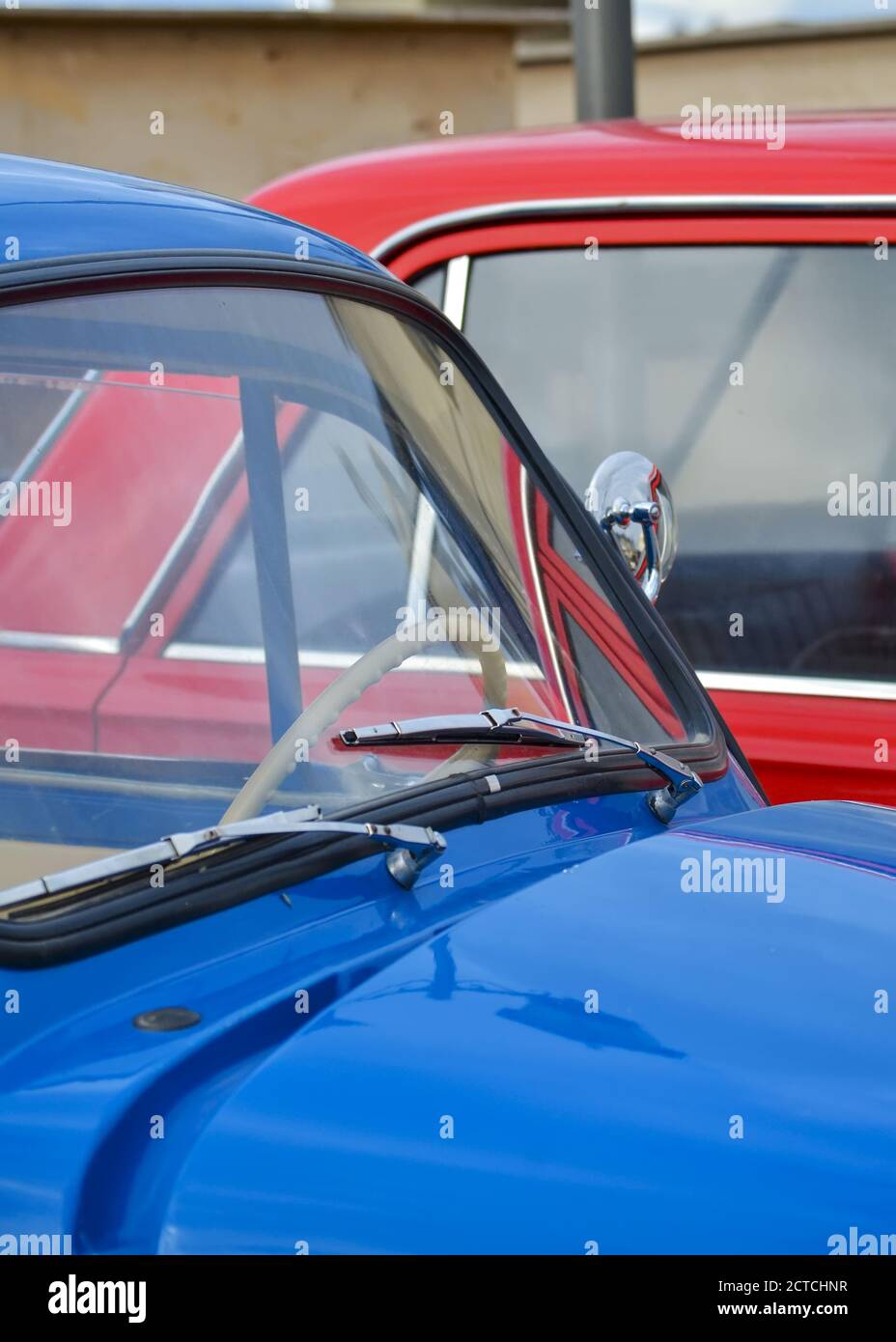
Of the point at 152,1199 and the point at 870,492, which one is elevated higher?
the point at 870,492

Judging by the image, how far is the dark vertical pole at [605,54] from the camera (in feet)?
15.3

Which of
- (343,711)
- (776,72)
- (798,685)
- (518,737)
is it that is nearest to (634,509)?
(518,737)

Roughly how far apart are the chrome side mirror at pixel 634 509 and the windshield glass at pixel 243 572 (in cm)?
20

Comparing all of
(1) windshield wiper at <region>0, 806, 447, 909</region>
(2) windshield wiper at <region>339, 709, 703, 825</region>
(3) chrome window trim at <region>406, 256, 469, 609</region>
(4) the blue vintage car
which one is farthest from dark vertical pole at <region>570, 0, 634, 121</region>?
(1) windshield wiper at <region>0, 806, 447, 909</region>

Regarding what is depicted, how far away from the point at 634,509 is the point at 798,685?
99cm

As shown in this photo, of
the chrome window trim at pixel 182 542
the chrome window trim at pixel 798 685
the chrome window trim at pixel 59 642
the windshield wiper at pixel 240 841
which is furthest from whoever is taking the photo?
the chrome window trim at pixel 798 685

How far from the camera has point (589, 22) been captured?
4.67 metres

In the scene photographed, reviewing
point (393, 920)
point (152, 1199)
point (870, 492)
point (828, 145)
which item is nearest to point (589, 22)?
point (828, 145)

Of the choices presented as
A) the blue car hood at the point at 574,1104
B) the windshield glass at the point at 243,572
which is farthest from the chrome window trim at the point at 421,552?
the blue car hood at the point at 574,1104

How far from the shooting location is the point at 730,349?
2.98 metres

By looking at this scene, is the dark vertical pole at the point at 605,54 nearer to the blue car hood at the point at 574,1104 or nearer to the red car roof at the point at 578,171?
the red car roof at the point at 578,171

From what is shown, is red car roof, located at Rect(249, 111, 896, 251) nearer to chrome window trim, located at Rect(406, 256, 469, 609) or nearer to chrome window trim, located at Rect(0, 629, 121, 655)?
chrome window trim, located at Rect(406, 256, 469, 609)
